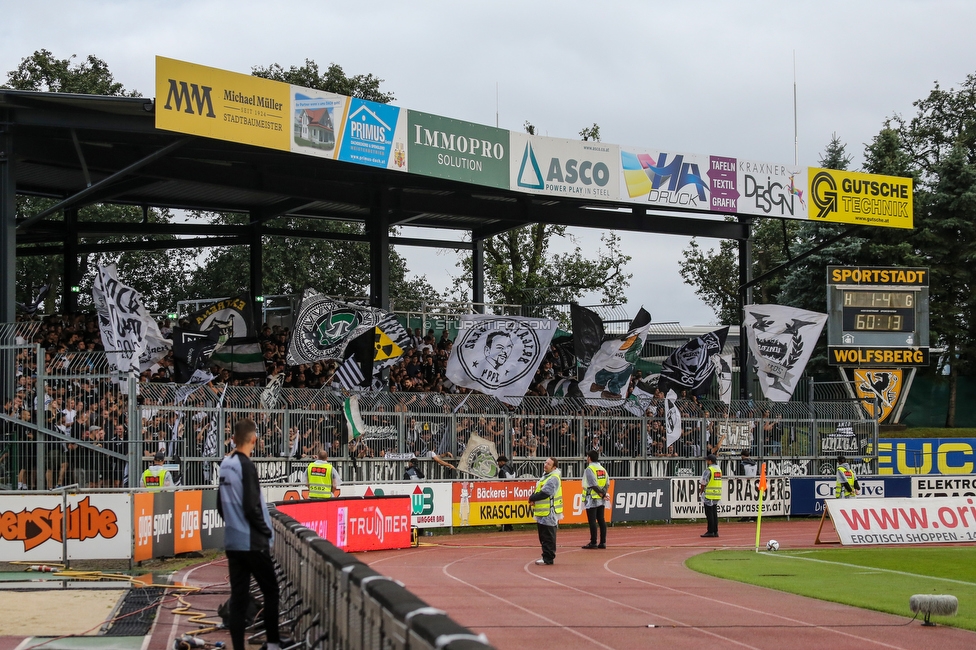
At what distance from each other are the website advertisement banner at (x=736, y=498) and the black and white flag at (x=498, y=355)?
5.46 m

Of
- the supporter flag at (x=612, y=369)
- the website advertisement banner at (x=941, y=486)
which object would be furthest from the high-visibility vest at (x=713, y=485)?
the website advertisement banner at (x=941, y=486)

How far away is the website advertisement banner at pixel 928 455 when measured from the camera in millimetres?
44938

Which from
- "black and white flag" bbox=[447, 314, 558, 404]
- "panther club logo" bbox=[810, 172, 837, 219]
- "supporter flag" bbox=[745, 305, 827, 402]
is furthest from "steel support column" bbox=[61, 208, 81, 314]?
"panther club logo" bbox=[810, 172, 837, 219]

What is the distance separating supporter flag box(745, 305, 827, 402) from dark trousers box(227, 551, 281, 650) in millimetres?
28381

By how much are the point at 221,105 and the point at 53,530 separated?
10.6 metres

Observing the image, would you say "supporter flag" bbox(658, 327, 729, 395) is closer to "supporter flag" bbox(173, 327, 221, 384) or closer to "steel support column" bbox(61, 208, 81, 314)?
"supporter flag" bbox(173, 327, 221, 384)

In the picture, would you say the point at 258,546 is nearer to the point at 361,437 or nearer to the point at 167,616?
the point at 167,616

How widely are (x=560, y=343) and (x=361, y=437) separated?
32.7ft

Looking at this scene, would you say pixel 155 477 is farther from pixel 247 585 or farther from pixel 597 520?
pixel 247 585

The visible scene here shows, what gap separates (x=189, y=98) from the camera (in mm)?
24000

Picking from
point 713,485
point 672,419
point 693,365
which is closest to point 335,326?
point 713,485

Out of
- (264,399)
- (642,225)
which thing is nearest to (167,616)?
(264,399)

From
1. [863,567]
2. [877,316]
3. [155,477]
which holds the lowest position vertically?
[863,567]

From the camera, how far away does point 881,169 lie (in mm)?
55938
